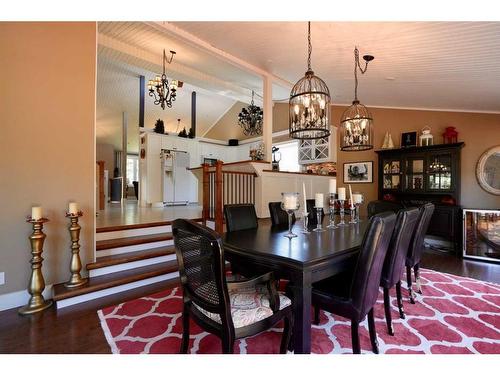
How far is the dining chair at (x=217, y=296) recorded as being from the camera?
120 centimetres

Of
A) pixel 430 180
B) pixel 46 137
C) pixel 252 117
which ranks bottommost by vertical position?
pixel 430 180

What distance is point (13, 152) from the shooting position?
2.26 meters

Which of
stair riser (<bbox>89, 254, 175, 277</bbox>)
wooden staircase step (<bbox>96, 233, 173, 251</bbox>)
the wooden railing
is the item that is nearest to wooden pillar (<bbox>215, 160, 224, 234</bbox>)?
the wooden railing

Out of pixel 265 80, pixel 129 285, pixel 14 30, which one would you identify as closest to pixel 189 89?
pixel 265 80

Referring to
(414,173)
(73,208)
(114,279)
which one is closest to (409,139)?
(414,173)

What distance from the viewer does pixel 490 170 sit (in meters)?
4.38

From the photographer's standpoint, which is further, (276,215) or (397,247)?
(276,215)

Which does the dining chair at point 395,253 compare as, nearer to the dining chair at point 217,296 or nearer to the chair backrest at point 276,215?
the dining chair at point 217,296

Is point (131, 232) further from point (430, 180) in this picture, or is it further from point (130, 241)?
point (430, 180)

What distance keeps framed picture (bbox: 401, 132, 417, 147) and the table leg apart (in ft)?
16.2

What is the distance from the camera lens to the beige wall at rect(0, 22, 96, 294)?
2.25 meters

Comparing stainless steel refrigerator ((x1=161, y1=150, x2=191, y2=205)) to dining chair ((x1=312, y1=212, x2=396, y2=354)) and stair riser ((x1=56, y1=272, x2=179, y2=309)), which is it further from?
dining chair ((x1=312, y1=212, x2=396, y2=354))

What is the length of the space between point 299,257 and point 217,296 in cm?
51

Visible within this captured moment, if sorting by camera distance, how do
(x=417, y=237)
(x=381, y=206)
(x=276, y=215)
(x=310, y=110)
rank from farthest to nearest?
(x=381, y=206) → (x=276, y=215) → (x=417, y=237) → (x=310, y=110)
